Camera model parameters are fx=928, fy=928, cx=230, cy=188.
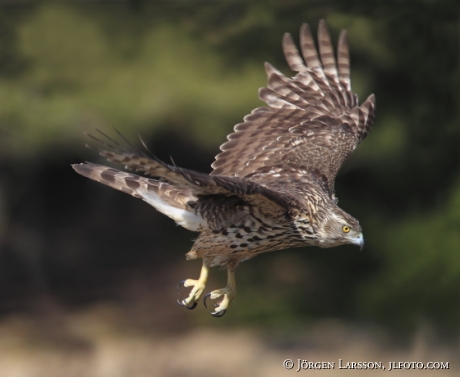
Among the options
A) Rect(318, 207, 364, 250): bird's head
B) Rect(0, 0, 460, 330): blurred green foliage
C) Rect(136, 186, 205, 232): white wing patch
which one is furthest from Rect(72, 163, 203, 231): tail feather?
Rect(0, 0, 460, 330): blurred green foliage

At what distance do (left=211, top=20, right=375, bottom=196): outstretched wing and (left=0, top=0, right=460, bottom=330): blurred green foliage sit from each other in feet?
16.9

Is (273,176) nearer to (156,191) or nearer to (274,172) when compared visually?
(274,172)

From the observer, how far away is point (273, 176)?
21.6 ft

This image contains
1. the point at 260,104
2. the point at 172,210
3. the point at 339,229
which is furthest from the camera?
the point at 260,104

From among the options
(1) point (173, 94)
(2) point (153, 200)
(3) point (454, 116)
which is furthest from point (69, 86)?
(2) point (153, 200)

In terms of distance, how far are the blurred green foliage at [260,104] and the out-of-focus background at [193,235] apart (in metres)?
0.03

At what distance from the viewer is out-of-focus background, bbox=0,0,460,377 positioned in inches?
532

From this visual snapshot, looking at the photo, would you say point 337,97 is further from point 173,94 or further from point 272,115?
point 173,94

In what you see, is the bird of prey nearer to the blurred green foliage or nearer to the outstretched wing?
the outstretched wing

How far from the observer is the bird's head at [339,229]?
593cm

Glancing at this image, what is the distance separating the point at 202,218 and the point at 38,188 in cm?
989

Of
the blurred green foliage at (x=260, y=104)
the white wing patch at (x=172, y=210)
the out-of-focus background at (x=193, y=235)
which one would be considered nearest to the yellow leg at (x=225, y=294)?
the white wing patch at (x=172, y=210)

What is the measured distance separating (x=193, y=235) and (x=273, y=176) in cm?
842

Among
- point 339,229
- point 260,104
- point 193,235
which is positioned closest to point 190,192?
point 339,229
